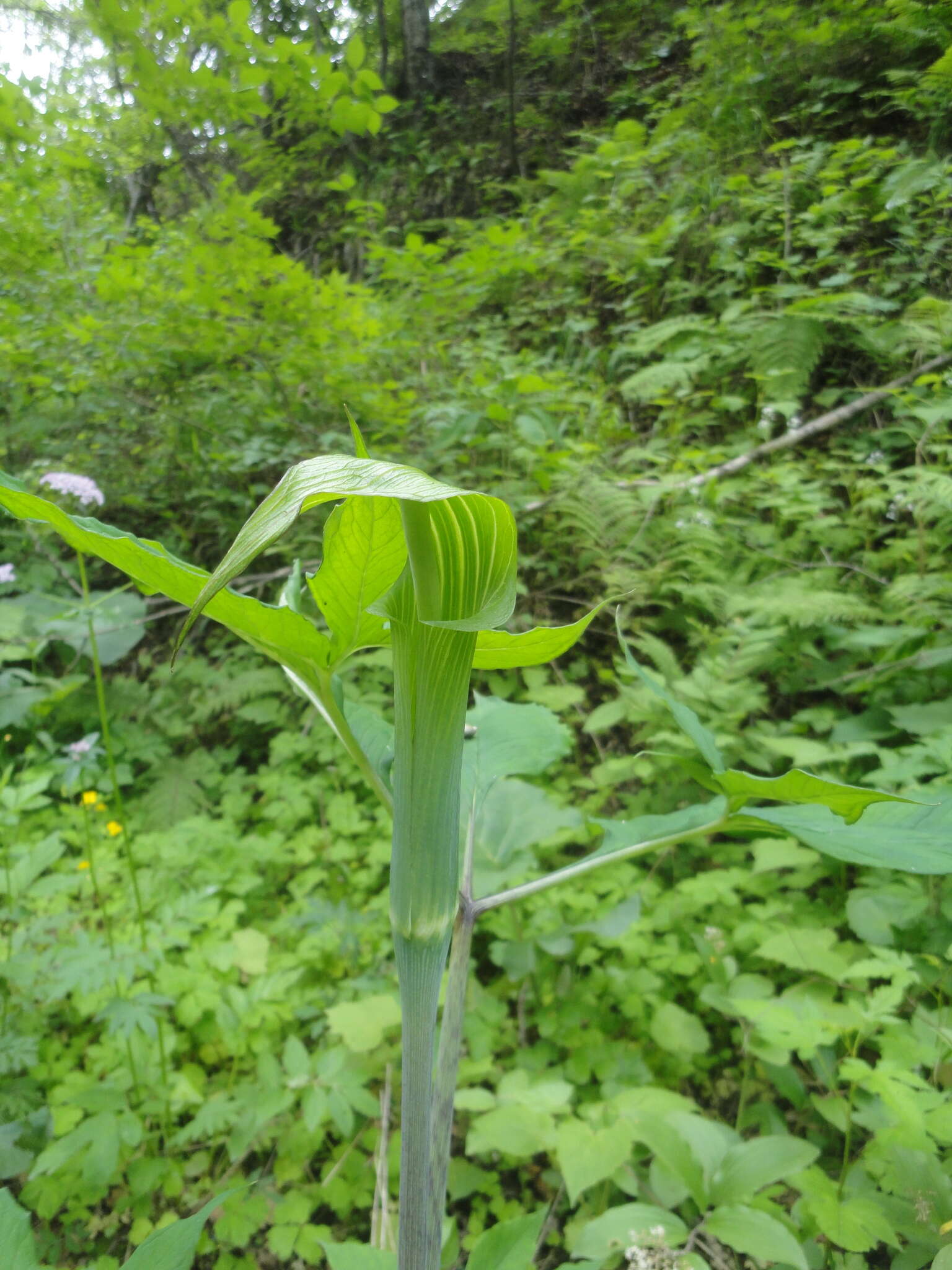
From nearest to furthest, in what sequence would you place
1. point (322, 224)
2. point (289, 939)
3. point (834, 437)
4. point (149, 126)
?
point (289, 939) → point (834, 437) → point (149, 126) → point (322, 224)

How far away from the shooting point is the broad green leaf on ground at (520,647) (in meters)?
0.40

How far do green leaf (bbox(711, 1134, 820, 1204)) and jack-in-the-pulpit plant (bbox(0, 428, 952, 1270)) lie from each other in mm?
606

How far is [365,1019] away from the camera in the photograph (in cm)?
118

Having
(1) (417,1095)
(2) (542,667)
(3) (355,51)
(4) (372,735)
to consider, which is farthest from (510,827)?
(3) (355,51)

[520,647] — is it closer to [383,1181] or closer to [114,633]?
[383,1181]

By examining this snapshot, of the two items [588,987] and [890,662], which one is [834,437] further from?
[588,987]

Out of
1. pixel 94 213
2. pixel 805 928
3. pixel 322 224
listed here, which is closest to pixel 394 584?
pixel 805 928

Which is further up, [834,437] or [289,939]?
[834,437]

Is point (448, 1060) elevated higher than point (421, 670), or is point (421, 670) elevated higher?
point (421, 670)

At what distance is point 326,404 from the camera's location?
2.94m

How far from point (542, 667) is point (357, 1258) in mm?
1688

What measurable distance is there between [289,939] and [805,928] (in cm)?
110

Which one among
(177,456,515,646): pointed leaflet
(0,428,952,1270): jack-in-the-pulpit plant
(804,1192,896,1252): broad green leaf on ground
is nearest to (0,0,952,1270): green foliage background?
(804,1192,896,1252): broad green leaf on ground

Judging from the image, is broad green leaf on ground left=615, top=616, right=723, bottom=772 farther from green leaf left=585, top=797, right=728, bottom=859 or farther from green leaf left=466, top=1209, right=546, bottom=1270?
green leaf left=466, top=1209, right=546, bottom=1270
